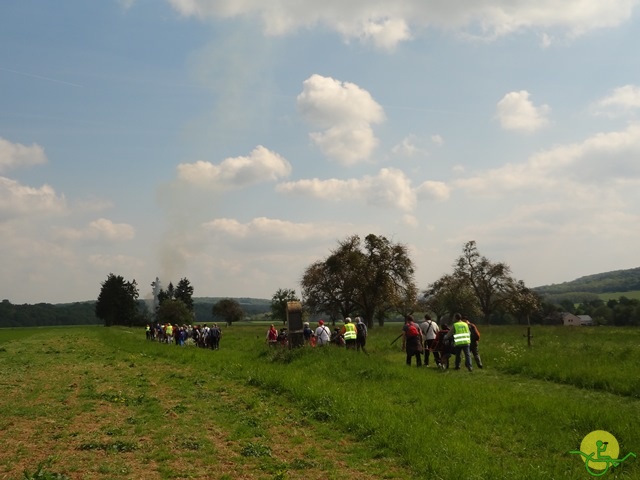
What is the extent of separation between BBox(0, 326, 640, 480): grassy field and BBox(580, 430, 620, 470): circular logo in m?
0.17

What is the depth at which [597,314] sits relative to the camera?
10869 centimetres

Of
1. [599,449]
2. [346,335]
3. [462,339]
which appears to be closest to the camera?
[599,449]

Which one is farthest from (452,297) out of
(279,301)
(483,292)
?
(279,301)

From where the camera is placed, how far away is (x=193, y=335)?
140ft

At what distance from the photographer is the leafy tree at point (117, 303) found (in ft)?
405

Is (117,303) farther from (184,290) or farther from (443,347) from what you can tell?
(443,347)

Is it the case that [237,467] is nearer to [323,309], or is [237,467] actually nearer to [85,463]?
[85,463]

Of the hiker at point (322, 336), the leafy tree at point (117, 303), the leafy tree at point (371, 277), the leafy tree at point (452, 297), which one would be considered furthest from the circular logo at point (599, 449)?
the leafy tree at point (117, 303)

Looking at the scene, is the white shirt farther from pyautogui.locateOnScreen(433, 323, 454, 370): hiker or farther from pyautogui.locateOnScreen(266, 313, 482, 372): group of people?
pyautogui.locateOnScreen(433, 323, 454, 370): hiker

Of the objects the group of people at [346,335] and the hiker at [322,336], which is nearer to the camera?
the group of people at [346,335]

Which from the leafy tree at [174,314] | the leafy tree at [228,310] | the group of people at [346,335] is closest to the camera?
the group of people at [346,335]

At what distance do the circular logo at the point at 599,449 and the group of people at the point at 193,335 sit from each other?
94.6 ft

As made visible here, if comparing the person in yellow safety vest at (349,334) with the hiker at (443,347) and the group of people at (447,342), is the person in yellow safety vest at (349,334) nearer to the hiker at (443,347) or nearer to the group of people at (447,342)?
the group of people at (447,342)

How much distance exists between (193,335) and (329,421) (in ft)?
109
